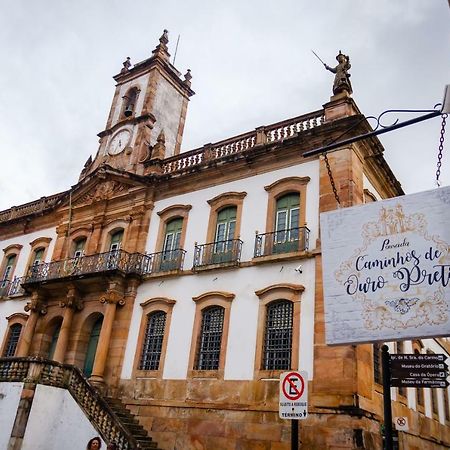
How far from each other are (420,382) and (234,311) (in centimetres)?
811

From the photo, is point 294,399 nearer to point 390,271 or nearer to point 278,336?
point 390,271

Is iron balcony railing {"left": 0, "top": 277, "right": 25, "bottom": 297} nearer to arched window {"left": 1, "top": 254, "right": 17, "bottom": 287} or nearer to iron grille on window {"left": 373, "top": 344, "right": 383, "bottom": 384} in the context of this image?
arched window {"left": 1, "top": 254, "right": 17, "bottom": 287}

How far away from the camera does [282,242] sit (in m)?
15.2

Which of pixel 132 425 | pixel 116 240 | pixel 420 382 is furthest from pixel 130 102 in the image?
pixel 420 382

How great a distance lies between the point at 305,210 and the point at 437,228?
Answer: 8190 millimetres

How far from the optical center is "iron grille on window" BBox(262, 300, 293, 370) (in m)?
13.8

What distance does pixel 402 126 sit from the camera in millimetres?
6645

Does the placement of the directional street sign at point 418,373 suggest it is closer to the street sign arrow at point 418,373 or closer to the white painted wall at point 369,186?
the street sign arrow at point 418,373

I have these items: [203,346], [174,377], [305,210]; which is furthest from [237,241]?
[174,377]

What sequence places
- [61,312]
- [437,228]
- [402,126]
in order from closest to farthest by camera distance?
1. [402,126]
2. [437,228]
3. [61,312]

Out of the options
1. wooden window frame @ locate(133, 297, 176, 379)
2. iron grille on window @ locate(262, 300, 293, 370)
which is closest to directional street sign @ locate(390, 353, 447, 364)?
iron grille on window @ locate(262, 300, 293, 370)

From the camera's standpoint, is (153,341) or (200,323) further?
(153,341)

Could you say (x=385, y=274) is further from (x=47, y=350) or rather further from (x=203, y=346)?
(x=47, y=350)

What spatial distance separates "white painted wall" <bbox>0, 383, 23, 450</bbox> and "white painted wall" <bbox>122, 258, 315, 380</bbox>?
359 centimetres
